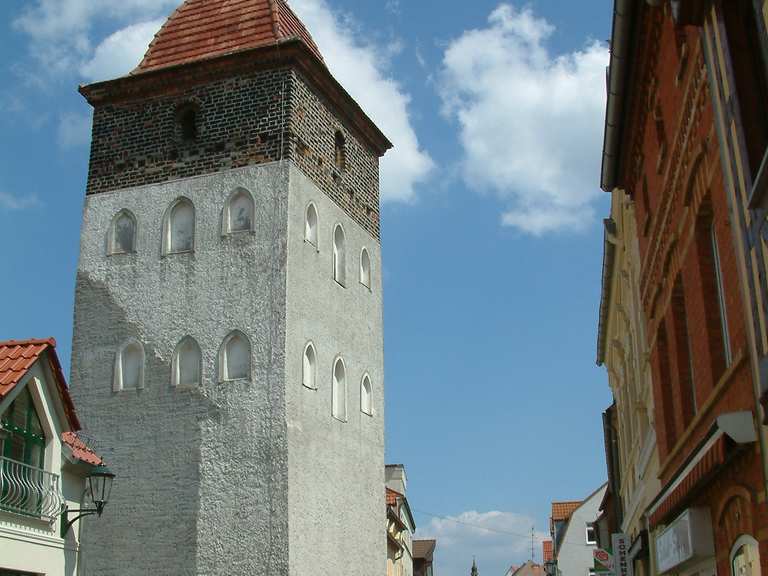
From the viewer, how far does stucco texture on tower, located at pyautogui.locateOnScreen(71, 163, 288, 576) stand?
60.6 ft

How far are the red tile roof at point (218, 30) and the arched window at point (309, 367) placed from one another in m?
6.39

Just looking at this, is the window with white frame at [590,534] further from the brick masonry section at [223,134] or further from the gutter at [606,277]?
the brick masonry section at [223,134]

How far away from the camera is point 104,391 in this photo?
66.4 ft

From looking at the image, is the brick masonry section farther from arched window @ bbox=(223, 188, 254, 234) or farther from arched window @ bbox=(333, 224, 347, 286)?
arched window @ bbox=(333, 224, 347, 286)

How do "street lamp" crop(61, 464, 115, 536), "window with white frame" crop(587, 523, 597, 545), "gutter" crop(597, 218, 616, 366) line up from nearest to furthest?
"street lamp" crop(61, 464, 115, 536) → "gutter" crop(597, 218, 616, 366) → "window with white frame" crop(587, 523, 597, 545)

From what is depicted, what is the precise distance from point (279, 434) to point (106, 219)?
6.37 metres

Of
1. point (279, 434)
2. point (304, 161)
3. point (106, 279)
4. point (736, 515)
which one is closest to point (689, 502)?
point (736, 515)

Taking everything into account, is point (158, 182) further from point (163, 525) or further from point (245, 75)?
point (163, 525)

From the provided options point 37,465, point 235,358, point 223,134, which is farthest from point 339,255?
point 37,465

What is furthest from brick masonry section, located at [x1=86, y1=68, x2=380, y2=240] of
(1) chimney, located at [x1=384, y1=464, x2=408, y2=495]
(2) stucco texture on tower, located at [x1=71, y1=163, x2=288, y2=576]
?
(1) chimney, located at [x1=384, y1=464, x2=408, y2=495]

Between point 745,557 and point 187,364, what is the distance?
14069 mm

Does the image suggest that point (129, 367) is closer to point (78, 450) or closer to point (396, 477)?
point (78, 450)

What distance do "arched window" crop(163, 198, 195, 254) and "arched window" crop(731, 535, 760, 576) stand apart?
14861 millimetres

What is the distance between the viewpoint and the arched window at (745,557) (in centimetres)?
693
